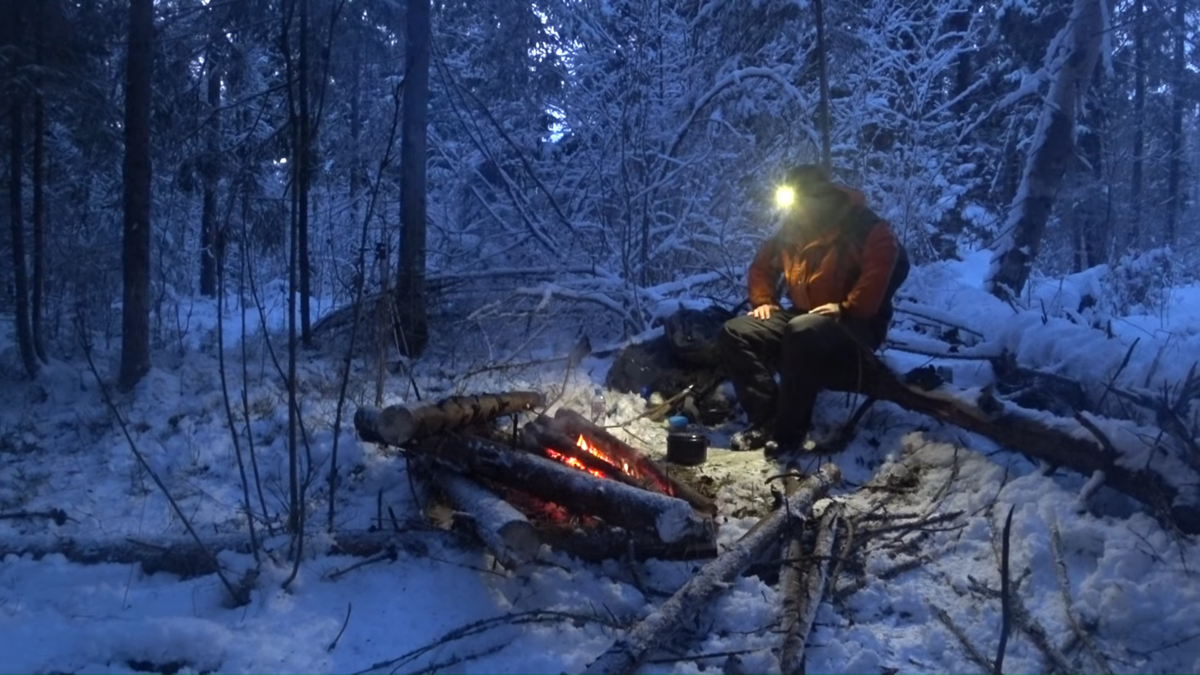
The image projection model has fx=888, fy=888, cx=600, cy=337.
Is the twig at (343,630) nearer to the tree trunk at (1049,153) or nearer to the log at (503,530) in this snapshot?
the log at (503,530)

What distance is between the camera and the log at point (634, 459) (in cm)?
418

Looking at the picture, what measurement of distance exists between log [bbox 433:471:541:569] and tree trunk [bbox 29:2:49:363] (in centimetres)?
642

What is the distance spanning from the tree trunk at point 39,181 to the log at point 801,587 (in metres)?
7.40

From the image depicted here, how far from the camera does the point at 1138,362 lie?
16.2 feet

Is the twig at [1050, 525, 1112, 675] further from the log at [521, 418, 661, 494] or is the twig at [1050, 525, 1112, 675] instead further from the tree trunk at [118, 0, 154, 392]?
the tree trunk at [118, 0, 154, 392]

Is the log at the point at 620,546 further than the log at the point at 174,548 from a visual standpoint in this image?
Yes

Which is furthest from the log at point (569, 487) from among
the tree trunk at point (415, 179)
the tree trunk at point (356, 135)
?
the tree trunk at point (356, 135)

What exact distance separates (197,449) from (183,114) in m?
5.54

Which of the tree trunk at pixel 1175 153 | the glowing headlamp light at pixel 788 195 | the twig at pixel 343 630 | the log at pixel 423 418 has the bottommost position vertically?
the twig at pixel 343 630

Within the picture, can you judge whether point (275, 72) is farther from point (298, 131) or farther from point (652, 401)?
point (298, 131)

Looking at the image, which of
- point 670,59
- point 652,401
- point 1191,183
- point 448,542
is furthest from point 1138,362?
point 1191,183

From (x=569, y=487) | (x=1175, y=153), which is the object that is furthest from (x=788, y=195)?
(x=1175, y=153)

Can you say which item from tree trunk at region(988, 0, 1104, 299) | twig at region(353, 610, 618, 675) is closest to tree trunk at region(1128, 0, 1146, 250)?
tree trunk at region(988, 0, 1104, 299)

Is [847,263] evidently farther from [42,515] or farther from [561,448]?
[42,515]
